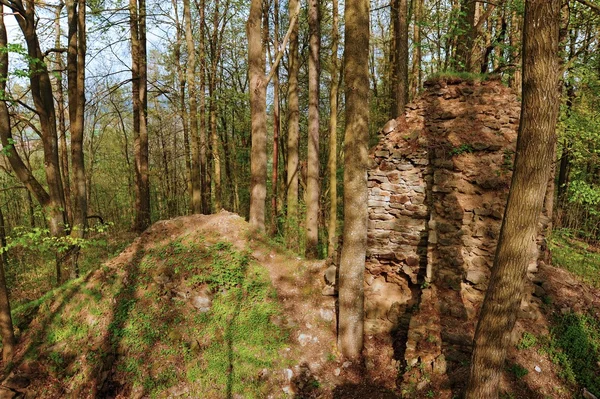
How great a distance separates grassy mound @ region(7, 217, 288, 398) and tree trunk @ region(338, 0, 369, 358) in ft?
4.61

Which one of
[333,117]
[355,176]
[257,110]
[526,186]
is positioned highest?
[333,117]

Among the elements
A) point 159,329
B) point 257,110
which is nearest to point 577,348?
point 159,329

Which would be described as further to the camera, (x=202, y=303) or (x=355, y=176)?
(x=202, y=303)

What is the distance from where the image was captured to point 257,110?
7078 mm

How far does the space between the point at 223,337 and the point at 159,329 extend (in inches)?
47.7

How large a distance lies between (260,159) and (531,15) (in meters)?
5.40

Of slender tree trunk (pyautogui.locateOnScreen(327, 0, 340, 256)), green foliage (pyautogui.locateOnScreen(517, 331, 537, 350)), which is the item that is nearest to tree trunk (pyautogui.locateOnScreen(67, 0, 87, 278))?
slender tree trunk (pyautogui.locateOnScreen(327, 0, 340, 256))

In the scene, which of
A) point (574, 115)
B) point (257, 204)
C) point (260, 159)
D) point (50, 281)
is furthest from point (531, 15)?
point (50, 281)

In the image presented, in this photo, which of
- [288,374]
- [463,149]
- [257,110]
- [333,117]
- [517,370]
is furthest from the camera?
[333,117]

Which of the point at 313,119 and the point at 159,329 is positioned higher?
the point at 313,119

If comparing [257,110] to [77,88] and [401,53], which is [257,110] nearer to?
[77,88]

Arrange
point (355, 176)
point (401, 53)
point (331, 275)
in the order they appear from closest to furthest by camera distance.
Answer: point (355, 176) < point (331, 275) < point (401, 53)

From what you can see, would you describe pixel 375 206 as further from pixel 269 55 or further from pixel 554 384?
pixel 269 55

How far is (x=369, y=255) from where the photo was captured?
610 centimetres
